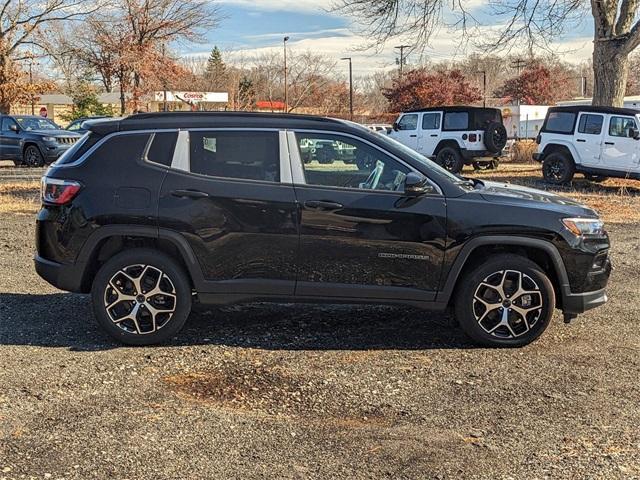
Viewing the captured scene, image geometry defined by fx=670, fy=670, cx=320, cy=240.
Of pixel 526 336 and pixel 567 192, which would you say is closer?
pixel 526 336

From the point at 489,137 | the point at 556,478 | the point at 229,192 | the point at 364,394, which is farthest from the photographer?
the point at 489,137

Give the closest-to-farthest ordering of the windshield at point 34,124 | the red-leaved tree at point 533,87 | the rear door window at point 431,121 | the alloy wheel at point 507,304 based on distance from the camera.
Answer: the alloy wheel at point 507,304 < the rear door window at point 431,121 < the windshield at point 34,124 < the red-leaved tree at point 533,87

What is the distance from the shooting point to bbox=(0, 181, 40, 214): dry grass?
490 inches

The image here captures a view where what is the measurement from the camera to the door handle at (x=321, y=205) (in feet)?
16.3

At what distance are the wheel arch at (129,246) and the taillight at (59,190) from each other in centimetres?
36

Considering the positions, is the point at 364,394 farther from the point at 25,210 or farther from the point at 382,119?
the point at 382,119

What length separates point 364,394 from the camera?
424cm

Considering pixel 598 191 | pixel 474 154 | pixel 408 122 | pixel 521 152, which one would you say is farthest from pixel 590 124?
pixel 521 152

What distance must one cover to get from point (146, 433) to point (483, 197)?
116 inches

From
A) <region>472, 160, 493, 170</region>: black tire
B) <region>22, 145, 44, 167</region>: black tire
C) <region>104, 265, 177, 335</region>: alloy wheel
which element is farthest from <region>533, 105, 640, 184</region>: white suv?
<region>22, 145, 44, 167</region>: black tire

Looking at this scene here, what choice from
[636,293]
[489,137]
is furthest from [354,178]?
[489,137]

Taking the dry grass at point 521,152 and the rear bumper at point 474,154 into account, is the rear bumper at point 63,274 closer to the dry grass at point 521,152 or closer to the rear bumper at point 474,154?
the rear bumper at point 474,154

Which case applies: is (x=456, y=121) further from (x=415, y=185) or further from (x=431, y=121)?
(x=415, y=185)

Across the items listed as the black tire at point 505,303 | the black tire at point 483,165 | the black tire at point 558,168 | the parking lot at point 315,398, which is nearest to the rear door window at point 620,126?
the black tire at point 558,168
